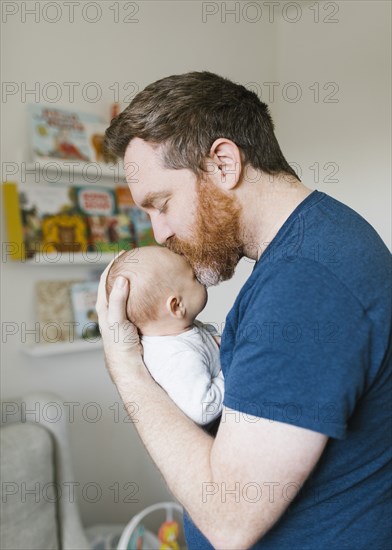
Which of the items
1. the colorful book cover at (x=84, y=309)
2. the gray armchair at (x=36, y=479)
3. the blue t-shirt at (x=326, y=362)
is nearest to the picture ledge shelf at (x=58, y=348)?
the colorful book cover at (x=84, y=309)

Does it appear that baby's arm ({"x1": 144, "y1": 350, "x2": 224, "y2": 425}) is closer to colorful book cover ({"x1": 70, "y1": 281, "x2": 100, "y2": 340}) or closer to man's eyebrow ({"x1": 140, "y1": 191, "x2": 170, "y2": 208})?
man's eyebrow ({"x1": 140, "y1": 191, "x2": 170, "y2": 208})

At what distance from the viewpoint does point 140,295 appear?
3.77 feet

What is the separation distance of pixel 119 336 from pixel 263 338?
40cm

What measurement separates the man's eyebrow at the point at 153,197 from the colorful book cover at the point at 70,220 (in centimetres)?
119

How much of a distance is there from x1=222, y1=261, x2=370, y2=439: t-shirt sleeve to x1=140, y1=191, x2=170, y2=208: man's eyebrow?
1.14ft

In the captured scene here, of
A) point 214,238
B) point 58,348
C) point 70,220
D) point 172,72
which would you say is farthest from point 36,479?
point 172,72

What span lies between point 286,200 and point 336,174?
1964 mm

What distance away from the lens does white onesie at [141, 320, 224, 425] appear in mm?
1099

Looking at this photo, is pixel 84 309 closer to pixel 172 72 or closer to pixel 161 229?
pixel 172 72

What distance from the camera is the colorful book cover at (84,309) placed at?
7.68ft

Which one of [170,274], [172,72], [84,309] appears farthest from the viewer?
[172,72]

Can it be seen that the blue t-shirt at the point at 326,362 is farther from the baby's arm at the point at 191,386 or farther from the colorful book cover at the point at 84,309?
the colorful book cover at the point at 84,309

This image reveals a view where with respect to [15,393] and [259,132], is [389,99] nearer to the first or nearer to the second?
[259,132]

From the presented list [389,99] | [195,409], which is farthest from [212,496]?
[389,99]
